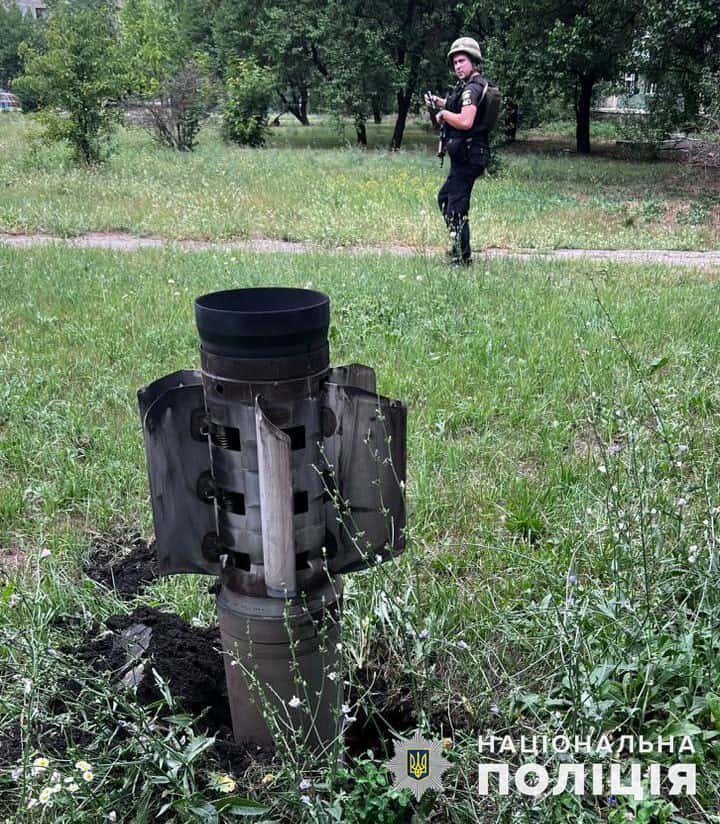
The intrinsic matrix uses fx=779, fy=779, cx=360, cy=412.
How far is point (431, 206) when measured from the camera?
13820mm

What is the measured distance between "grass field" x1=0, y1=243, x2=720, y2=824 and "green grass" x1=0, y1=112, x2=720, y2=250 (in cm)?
302

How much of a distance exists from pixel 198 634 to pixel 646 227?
12.1 m

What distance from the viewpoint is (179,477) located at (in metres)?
2.10

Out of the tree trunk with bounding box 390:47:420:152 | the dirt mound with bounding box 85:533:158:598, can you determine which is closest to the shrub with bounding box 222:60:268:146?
the tree trunk with bounding box 390:47:420:152

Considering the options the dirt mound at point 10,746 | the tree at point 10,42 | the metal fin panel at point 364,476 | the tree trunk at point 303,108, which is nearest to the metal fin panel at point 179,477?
the metal fin panel at point 364,476

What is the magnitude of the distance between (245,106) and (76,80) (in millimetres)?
13865

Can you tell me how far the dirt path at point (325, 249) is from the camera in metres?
9.58

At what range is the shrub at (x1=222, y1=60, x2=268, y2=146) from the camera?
31266 millimetres

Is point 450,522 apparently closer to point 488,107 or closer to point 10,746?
point 10,746

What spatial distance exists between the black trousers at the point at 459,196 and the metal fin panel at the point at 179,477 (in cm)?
624

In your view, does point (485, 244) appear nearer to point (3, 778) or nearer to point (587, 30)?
point (3, 778)

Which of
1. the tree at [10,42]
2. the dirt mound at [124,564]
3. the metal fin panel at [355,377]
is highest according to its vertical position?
the tree at [10,42]

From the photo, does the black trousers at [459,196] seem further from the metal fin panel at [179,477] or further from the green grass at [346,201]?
the metal fin panel at [179,477]

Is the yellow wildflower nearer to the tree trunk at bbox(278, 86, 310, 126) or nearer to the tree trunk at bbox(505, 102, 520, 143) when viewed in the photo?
the tree trunk at bbox(505, 102, 520, 143)
